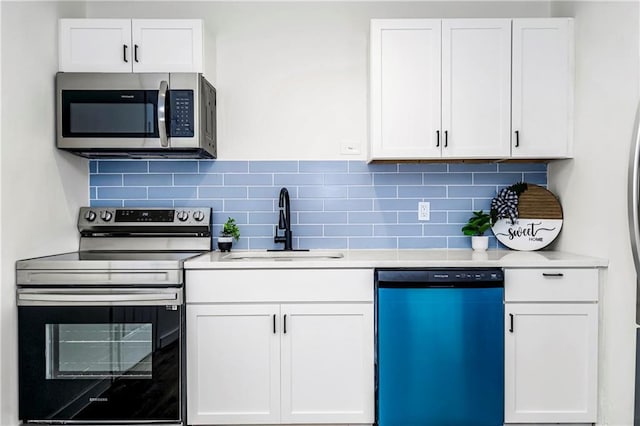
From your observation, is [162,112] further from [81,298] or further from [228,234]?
[81,298]

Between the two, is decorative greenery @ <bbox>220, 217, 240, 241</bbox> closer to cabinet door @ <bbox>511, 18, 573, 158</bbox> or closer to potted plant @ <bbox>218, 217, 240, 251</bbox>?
potted plant @ <bbox>218, 217, 240, 251</bbox>

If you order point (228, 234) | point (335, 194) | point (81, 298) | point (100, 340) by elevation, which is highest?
point (335, 194)

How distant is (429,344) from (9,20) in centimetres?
231

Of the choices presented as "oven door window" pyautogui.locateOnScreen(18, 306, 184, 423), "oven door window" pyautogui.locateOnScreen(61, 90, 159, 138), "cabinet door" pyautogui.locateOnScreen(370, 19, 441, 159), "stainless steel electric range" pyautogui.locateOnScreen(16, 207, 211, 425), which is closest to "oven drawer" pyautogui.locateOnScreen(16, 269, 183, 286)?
"stainless steel electric range" pyautogui.locateOnScreen(16, 207, 211, 425)

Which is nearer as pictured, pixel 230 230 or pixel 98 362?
pixel 98 362

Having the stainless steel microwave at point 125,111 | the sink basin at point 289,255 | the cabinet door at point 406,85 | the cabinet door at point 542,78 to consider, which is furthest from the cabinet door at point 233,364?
the cabinet door at point 542,78

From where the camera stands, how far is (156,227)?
283cm

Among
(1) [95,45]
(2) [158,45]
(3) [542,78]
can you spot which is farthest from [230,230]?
(3) [542,78]

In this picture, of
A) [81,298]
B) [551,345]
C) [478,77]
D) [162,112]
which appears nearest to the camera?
[81,298]

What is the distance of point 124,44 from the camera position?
8.34 ft

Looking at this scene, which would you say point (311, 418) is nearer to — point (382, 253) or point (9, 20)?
point (382, 253)

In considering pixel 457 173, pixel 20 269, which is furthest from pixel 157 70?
pixel 457 173

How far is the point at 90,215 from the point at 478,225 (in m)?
2.18

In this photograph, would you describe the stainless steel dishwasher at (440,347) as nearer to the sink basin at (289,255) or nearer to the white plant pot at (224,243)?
the sink basin at (289,255)
